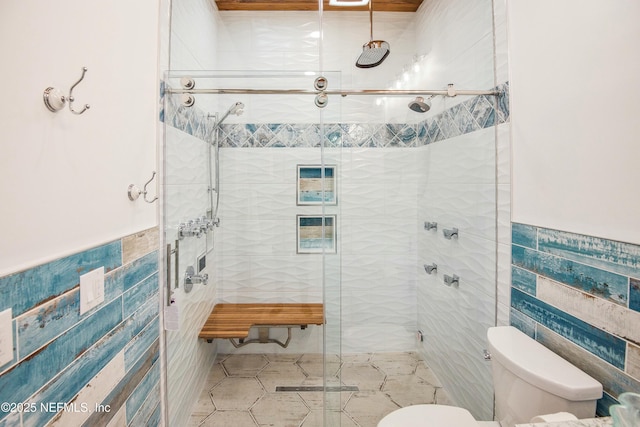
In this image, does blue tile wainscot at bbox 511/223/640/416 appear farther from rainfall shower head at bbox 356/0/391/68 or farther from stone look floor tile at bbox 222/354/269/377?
stone look floor tile at bbox 222/354/269/377

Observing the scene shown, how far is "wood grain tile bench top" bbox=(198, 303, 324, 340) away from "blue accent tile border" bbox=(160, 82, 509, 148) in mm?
1150

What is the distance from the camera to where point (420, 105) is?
6.01ft

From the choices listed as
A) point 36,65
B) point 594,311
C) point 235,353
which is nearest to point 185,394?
point 235,353

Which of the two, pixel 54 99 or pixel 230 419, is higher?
pixel 54 99

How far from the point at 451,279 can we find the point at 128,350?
175 cm

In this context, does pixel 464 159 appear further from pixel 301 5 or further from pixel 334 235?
A: pixel 301 5

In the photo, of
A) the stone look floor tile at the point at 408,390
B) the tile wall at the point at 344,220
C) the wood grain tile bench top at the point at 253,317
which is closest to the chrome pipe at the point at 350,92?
the tile wall at the point at 344,220

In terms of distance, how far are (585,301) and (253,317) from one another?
70.1 inches

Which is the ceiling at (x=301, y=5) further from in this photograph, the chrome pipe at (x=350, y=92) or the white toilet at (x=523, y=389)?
the white toilet at (x=523, y=389)

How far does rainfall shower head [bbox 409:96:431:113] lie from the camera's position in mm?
1806

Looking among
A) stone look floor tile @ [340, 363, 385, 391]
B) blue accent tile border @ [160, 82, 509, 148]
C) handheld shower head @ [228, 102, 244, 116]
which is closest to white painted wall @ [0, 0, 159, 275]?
blue accent tile border @ [160, 82, 509, 148]

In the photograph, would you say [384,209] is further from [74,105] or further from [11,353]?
[11,353]

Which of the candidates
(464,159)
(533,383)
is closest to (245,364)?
(533,383)

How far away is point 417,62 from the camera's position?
209 cm
